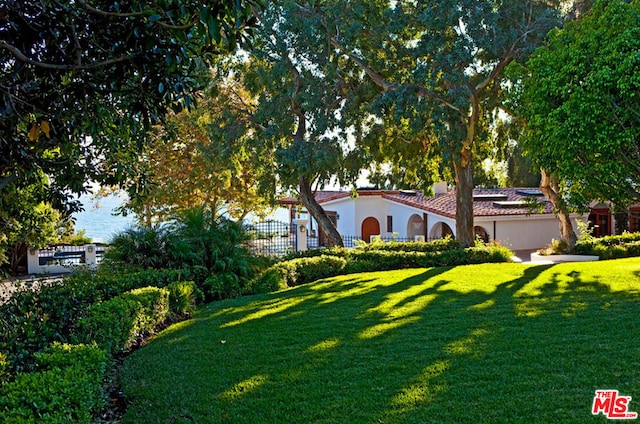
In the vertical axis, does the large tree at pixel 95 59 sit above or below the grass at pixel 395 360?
above

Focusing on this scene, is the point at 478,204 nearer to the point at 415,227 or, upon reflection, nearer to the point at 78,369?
the point at 415,227

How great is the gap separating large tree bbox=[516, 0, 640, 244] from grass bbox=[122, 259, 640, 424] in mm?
2852

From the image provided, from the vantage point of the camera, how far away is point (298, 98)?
18.6 metres

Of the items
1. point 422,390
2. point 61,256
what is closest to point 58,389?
point 422,390

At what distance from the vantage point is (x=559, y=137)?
10555 millimetres

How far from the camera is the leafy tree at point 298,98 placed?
17781mm

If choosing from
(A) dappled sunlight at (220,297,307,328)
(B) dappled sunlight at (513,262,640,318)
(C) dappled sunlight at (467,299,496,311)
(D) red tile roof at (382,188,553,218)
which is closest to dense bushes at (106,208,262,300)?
(A) dappled sunlight at (220,297,307,328)

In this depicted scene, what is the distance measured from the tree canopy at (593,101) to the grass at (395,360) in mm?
2840

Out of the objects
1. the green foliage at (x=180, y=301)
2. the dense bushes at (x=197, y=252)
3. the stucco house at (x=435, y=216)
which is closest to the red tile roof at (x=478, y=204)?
the stucco house at (x=435, y=216)

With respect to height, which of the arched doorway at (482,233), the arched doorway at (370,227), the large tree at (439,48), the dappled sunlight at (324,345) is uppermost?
the large tree at (439,48)

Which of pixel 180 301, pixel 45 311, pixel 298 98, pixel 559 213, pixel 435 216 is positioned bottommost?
pixel 180 301

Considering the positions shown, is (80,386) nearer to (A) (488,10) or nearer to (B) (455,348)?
(B) (455,348)

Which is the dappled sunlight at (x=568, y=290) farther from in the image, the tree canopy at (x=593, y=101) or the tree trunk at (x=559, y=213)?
the tree trunk at (x=559, y=213)

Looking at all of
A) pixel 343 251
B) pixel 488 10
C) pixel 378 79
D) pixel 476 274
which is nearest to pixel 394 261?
pixel 343 251
